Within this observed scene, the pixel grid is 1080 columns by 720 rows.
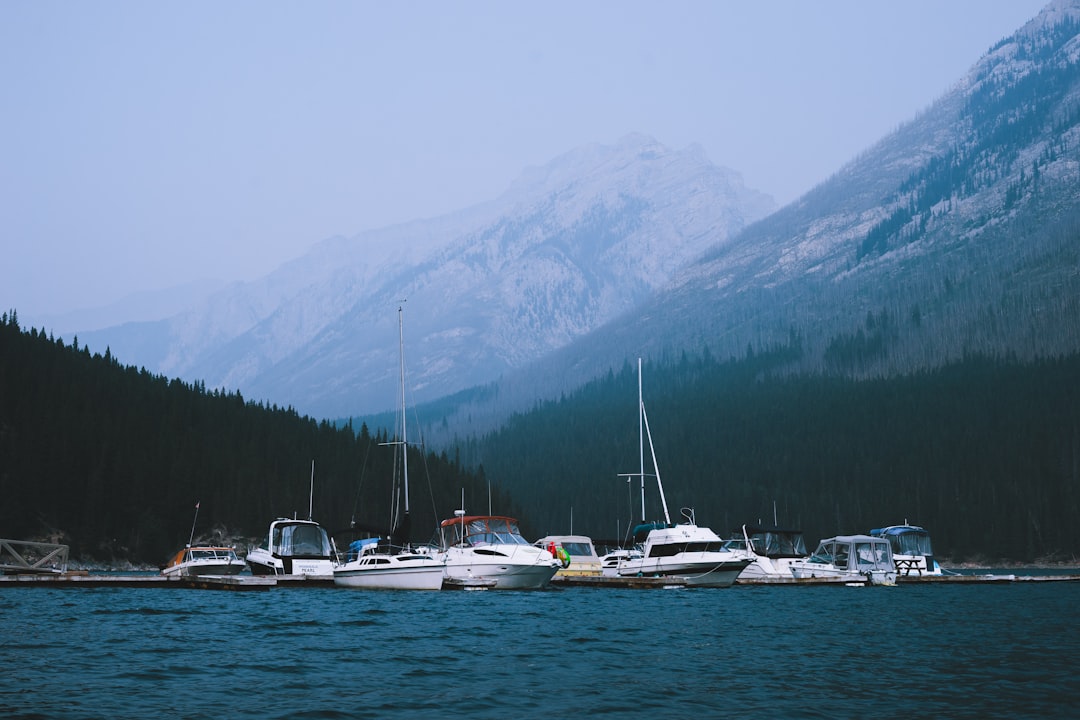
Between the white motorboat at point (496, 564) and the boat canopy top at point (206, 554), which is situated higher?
the boat canopy top at point (206, 554)

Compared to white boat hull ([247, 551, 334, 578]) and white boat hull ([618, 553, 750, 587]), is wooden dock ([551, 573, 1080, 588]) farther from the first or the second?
white boat hull ([247, 551, 334, 578])

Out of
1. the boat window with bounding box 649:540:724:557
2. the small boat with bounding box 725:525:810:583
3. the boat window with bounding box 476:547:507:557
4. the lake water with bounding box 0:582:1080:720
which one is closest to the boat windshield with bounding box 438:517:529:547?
the boat window with bounding box 476:547:507:557

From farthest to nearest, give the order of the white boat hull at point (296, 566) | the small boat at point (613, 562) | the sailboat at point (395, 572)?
the small boat at point (613, 562) → the white boat hull at point (296, 566) → the sailboat at point (395, 572)

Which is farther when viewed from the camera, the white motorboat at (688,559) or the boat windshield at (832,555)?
the boat windshield at (832,555)

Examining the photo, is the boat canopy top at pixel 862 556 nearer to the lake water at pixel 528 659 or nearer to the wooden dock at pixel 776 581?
the wooden dock at pixel 776 581

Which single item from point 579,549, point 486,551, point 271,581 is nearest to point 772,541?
point 579,549

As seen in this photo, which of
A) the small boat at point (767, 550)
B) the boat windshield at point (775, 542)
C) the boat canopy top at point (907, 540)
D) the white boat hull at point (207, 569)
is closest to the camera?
the white boat hull at point (207, 569)

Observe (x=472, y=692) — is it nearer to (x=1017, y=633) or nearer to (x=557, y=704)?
(x=557, y=704)

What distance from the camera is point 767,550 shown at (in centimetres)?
9550

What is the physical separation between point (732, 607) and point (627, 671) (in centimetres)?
2842

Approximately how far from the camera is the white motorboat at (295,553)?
262 ft

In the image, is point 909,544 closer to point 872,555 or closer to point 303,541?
point 872,555

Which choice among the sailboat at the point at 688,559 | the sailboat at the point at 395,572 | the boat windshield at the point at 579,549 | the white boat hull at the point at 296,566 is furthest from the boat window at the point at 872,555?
the white boat hull at the point at 296,566

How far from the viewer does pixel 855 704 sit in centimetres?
2653
